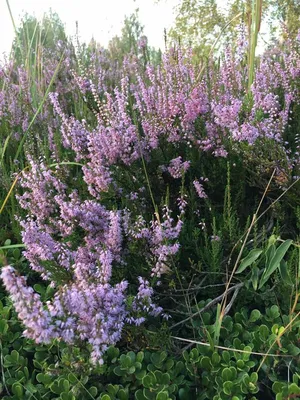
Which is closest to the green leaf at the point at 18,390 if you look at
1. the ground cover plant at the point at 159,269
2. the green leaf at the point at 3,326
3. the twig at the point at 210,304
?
the ground cover plant at the point at 159,269

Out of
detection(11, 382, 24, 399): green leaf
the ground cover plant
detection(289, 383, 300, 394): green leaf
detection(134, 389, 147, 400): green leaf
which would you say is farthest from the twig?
detection(11, 382, 24, 399): green leaf

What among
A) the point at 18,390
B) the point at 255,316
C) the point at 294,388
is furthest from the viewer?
the point at 255,316

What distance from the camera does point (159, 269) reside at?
162cm

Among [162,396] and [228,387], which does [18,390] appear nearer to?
[162,396]

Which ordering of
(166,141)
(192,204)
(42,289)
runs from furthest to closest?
(166,141)
(192,204)
(42,289)

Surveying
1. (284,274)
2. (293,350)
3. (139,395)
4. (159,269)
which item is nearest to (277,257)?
(284,274)

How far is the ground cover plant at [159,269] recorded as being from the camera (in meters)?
1.34

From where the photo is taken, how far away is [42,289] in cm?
181

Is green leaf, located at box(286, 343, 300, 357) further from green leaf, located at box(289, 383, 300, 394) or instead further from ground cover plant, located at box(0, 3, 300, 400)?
green leaf, located at box(289, 383, 300, 394)

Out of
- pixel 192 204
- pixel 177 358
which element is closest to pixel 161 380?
pixel 177 358

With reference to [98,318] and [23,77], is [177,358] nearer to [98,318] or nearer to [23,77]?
[98,318]

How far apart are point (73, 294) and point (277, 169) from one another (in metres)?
1.09

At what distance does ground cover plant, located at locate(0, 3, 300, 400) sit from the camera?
1.34m

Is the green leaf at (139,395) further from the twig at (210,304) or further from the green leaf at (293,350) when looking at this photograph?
the green leaf at (293,350)
